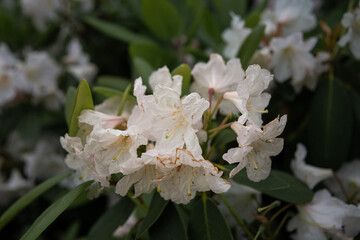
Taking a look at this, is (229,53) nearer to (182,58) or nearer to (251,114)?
(182,58)

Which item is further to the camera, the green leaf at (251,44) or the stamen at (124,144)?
the green leaf at (251,44)

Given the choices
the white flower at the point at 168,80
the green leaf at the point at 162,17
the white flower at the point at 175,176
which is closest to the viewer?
the white flower at the point at 175,176

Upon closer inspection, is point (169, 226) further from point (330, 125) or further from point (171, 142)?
point (330, 125)

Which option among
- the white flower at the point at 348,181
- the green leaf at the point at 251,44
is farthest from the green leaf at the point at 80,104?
the white flower at the point at 348,181

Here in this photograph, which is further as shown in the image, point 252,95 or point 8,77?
point 8,77

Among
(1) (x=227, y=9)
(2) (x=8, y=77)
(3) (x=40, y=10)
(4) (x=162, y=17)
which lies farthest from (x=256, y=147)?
(3) (x=40, y=10)

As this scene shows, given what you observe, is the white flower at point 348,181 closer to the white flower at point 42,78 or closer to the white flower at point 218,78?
the white flower at point 218,78

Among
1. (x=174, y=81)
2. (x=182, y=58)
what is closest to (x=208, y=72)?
(x=174, y=81)
